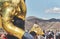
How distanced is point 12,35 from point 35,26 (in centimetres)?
31

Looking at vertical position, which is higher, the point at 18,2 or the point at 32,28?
the point at 18,2

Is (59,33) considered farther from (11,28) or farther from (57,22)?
(11,28)

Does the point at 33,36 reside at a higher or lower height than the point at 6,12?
lower

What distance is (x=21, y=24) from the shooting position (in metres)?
3.59

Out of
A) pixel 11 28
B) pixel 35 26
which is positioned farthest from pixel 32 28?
pixel 11 28

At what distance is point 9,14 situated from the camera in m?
3.60

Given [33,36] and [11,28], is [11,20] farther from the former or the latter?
[33,36]

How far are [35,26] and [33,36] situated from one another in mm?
129

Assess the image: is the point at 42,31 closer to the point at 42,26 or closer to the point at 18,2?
the point at 42,26

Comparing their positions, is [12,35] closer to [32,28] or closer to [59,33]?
Answer: [32,28]

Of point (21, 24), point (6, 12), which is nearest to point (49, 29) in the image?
point (21, 24)

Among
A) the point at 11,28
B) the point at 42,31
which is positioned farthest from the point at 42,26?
the point at 11,28

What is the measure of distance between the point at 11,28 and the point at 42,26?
1.30ft

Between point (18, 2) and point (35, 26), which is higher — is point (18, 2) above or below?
above
